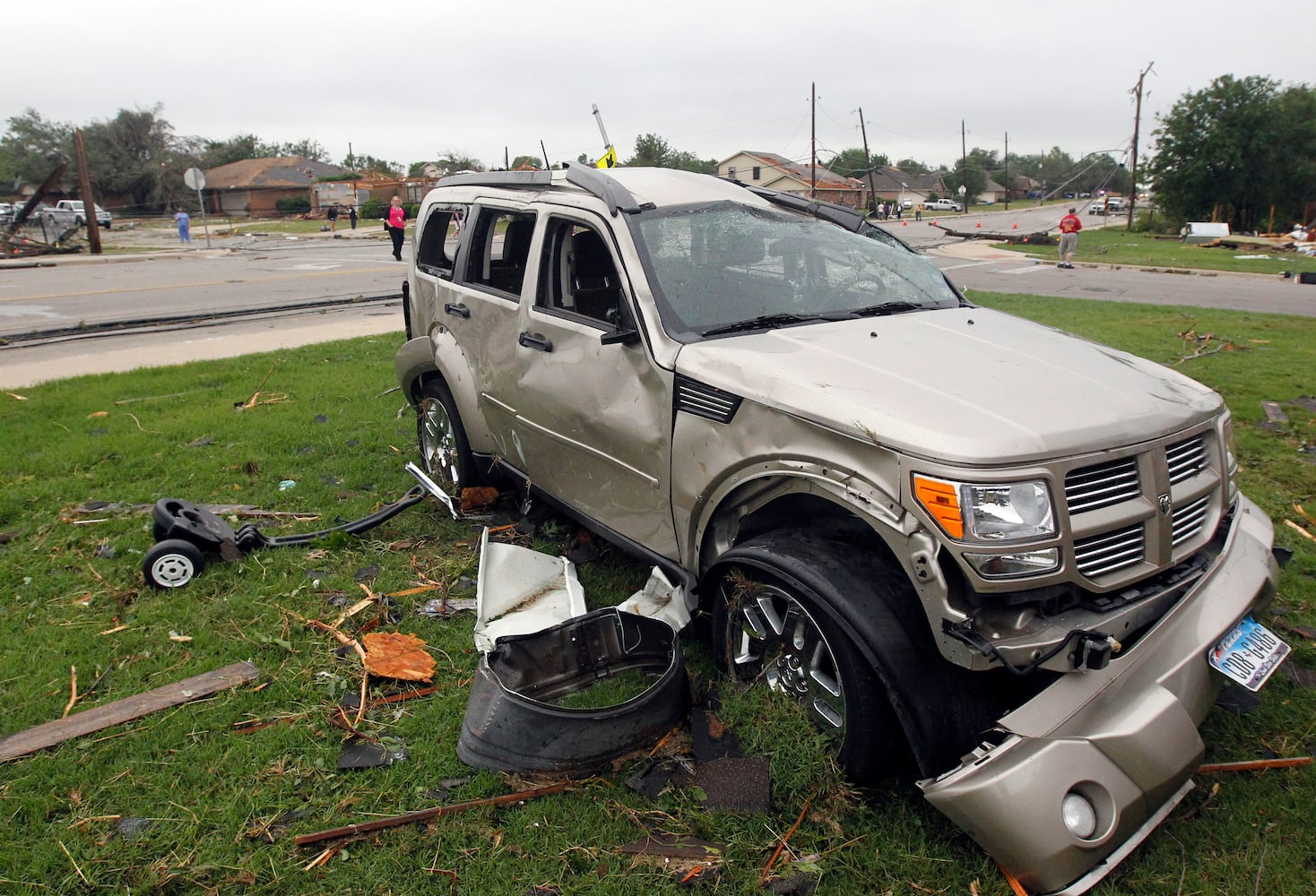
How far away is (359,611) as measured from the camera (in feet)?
14.3

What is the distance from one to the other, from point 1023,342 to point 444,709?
2718mm

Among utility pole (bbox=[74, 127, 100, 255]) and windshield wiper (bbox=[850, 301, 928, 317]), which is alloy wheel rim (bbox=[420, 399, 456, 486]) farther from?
utility pole (bbox=[74, 127, 100, 255])

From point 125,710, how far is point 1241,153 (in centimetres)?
5690

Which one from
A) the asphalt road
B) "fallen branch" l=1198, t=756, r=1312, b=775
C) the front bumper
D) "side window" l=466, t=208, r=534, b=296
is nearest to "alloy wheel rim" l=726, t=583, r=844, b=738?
the front bumper

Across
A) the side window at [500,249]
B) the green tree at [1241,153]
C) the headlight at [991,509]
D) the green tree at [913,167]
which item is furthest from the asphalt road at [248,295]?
the green tree at [913,167]

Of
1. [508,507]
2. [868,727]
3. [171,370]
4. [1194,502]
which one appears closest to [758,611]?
[868,727]

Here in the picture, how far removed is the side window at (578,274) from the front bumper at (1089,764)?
89.6 inches

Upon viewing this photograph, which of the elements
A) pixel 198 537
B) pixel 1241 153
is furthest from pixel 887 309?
pixel 1241 153

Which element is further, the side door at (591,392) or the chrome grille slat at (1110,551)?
the side door at (591,392)

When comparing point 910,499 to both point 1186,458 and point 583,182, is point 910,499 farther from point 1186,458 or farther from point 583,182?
point 583,182

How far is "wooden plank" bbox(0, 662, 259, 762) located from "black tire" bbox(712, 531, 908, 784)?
210 cm

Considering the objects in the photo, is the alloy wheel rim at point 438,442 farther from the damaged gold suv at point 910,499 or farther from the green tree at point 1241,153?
the green tree at point 1241,153

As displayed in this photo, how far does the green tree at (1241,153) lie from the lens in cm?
4709

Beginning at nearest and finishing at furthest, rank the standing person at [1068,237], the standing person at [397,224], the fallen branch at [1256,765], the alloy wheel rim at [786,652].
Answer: the alloy wheel rim at [786,652], the fallen branch at [1256,765], the standing person at [397,224], the standing person at [1068,237]
